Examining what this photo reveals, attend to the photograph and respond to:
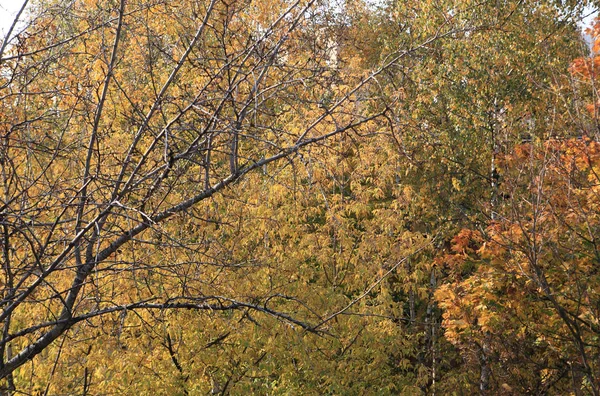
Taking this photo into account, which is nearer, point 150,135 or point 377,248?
point 150,135

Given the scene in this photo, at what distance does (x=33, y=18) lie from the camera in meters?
3.53

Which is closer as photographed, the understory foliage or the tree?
the tree

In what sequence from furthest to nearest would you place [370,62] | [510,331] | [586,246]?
[370,62] → [510,331] → [586,246]

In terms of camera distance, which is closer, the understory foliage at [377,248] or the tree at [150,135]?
the tree at [150,135]

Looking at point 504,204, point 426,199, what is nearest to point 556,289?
point 504,204

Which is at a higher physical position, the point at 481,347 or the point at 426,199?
the point at 426,199

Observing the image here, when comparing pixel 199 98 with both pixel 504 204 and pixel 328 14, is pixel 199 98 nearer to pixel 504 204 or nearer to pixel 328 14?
pixel 328 14

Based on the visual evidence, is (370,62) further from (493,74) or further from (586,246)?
(586,246)

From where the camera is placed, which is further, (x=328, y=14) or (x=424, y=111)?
(x=424, y=111)

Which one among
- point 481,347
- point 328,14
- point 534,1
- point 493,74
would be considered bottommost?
point 481,347

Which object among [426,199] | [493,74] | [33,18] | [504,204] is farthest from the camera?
[426,199]

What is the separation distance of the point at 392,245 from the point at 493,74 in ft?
13.2

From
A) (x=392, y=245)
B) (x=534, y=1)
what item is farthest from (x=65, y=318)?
(x=534, y=1)

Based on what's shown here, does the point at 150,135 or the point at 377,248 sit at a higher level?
the point at 150,135
